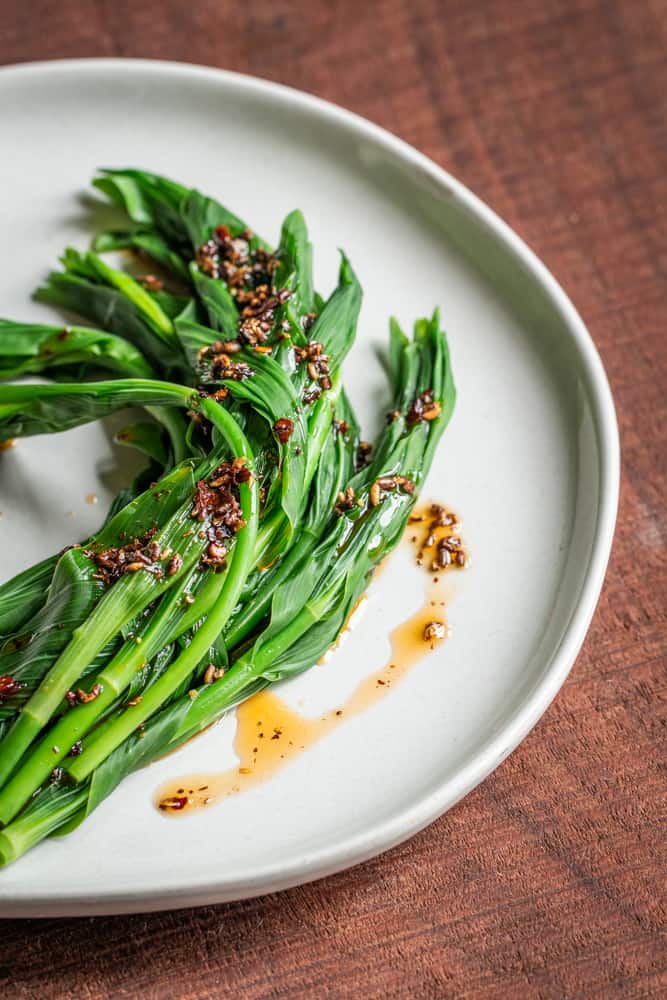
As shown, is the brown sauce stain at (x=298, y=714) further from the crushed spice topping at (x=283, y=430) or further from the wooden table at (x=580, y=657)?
the crushed spice topping at (x=283, y=430)

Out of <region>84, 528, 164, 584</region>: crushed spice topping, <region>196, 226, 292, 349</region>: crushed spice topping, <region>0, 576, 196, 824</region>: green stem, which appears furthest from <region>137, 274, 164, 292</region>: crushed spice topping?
<region>0, 576, 196, 824</region>: green stem

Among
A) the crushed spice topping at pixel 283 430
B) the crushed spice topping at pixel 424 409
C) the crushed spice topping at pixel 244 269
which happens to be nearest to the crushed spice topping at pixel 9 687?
the crushed spice topping at pixel 283 430

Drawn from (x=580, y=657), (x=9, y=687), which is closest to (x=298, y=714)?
(x=9, y=687)

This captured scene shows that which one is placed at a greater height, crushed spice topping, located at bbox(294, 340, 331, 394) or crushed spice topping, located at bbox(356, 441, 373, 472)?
crushed spice topping, located at bbox(294, 340, 331, 394)

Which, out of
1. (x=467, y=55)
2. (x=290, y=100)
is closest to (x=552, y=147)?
(x=467, y=55)

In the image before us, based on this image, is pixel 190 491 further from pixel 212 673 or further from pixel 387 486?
pixel 387 486

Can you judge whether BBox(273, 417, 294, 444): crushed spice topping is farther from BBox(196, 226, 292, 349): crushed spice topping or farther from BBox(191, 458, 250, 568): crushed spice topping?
BBox(196, 226, 292, 349): crushed spice topping
